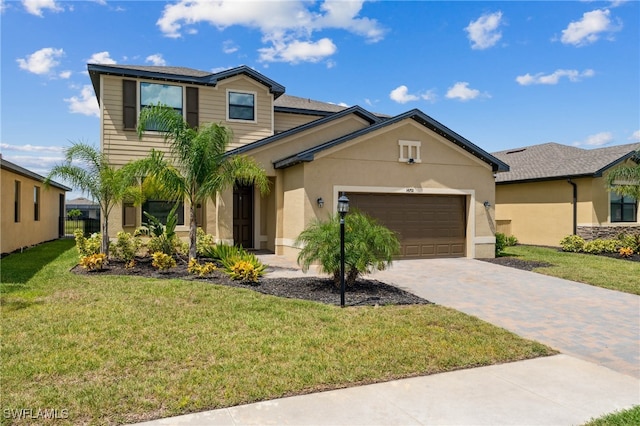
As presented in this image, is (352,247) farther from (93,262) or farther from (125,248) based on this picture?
(125,248)

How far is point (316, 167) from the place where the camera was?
1324cm

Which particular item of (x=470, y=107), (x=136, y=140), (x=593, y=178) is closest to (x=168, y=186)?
(x=136, y=140)

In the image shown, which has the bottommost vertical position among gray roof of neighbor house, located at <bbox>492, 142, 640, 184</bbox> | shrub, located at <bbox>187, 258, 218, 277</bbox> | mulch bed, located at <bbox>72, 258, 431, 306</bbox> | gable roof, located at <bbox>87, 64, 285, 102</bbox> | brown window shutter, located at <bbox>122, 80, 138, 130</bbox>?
mulch bed, located at <bbox>72, 258, 431, 306</bbox>

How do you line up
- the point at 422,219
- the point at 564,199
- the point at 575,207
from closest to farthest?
the point at 422,219
the point at 575,207
the point at 564,199

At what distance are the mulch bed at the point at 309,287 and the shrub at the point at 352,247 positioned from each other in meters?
0.47

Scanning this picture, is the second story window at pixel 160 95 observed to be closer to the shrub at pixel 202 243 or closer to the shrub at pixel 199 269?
the shrub at pixel 202 243

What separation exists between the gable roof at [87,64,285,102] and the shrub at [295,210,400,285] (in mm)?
9687

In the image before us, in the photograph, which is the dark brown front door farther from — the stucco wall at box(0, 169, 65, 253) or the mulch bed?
the stucco wall at box(0, 169, 65, 253)

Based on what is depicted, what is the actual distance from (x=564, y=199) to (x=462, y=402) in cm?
1896

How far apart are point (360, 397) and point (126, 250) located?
10011 millimetres

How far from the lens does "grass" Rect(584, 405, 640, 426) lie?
3.67 meters

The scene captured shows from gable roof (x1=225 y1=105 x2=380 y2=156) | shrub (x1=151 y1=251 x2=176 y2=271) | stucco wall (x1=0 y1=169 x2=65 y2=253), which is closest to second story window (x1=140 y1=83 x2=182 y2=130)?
gable roof (x1=225 y1=105 x2=380 y2=156)

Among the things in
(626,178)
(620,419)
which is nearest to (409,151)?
(626,178)

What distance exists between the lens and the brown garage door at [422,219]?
14.3m
